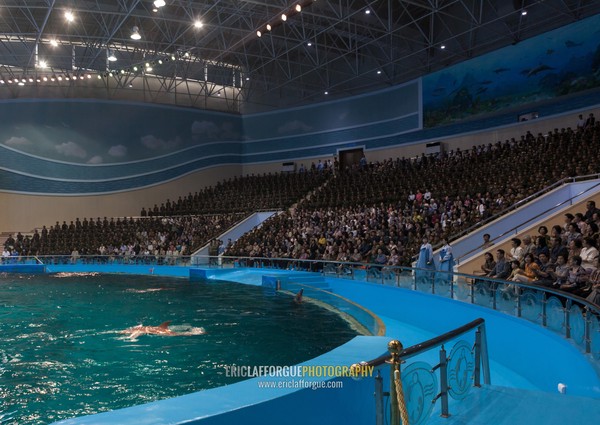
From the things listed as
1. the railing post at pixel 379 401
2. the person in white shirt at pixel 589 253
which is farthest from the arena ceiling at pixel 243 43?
the railing post at pixel 379 401

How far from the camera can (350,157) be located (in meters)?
32.7

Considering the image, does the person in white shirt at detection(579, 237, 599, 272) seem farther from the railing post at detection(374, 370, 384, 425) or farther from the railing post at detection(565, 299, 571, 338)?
the railing post at detection(374, 370, 384, 425)

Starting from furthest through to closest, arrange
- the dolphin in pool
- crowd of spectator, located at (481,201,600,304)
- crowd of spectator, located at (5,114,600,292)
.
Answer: crowd of spectator, located at (5,114,600,292)
the dolphin in pool
crowd of spectator, located at (481,201,600,304)

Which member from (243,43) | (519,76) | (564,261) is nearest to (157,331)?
(564,261)

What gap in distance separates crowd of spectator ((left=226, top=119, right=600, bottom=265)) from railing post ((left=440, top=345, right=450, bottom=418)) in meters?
10.7

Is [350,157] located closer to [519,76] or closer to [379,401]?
[519,76]

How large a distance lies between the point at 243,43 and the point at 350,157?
10.9m

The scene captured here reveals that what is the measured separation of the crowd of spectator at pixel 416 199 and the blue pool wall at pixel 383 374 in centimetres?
437

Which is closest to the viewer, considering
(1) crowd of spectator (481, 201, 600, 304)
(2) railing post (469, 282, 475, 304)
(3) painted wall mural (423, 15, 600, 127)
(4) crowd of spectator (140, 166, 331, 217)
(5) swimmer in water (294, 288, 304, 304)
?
(1) crowd of spectator (481, 201, 600, 304)

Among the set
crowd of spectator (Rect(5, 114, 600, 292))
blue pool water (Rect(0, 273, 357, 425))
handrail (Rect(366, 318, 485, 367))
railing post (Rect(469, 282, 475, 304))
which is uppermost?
crowd of spectator (Rect(5, 114, 600, 292))

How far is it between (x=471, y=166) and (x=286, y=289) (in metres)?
11.3

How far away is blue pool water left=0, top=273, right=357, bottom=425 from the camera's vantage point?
603 cm

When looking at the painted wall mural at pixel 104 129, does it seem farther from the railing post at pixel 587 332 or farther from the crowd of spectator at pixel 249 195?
the railing post at pixel 587 332

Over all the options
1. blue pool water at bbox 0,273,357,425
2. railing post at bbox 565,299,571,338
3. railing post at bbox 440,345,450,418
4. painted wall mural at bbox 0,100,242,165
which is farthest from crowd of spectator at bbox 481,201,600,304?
painted wall mural at bbox 0,100,242,165
